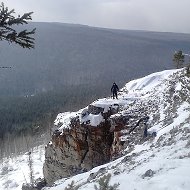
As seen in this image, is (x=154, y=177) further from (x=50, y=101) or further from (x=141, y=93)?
(x=50, y=101)

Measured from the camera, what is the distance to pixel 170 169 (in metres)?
13.8

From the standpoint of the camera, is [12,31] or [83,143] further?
[83,143]

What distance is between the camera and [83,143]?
37125 mm

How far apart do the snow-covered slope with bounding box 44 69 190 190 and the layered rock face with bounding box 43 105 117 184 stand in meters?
0.70

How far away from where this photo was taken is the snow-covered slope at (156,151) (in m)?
13.4

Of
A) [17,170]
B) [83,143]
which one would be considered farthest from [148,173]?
[17,170]

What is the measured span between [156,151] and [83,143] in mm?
18922

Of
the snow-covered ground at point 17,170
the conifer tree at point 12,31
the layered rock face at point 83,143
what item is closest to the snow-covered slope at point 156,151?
the layered rock face at point 83,143

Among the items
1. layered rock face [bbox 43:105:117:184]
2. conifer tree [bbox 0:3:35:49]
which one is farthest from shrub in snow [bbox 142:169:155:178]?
layered rock face [bbox 43:105:117:184]

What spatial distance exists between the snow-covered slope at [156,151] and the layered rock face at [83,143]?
697 mm

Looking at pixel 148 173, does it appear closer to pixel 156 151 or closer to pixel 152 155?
pixel 152 155

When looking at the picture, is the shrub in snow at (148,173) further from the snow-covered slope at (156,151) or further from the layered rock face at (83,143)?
the layered rock face at (83,143)

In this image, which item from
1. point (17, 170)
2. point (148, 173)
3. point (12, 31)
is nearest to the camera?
point (12, 31)

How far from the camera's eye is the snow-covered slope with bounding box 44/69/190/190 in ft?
43.9
